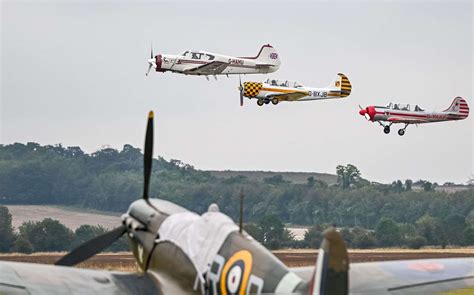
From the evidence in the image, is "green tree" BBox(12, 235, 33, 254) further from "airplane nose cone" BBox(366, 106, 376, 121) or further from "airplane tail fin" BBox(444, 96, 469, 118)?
"airplane tail fin" BBox(444, 96, 469, 118)

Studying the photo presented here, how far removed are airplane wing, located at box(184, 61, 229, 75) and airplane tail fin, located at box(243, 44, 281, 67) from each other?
6251 mm

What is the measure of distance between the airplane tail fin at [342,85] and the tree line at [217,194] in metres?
16.3

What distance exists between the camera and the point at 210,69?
223 ft

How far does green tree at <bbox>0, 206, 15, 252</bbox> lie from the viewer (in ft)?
142

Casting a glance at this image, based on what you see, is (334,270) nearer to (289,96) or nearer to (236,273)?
(236,273)

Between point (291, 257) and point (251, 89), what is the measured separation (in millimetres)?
31372

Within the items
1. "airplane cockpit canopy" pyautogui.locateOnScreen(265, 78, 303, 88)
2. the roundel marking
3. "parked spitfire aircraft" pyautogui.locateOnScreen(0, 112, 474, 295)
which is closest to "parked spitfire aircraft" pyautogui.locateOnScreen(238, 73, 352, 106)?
"airplane cockpit canopy" pyautogui.locateOnScreen(265, 78, 303, 88)

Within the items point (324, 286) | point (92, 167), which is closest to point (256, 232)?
point (92, 167)

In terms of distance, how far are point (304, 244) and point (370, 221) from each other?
914cm

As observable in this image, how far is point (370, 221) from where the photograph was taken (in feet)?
182

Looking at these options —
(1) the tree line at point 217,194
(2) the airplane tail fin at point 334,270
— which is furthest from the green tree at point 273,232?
(2) the airplane tail fin at point 334,270

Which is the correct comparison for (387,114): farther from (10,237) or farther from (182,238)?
(182,238)

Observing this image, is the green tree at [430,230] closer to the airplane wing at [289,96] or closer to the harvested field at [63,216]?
the harvested field at [63,216]

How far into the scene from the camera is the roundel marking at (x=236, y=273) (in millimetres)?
11992
